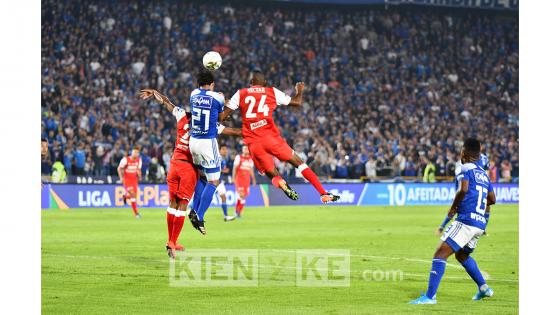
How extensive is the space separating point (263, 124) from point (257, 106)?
1.14 feet

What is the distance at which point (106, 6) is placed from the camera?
4516cm

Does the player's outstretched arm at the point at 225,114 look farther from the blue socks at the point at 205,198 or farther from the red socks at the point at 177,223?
the red socks at the point at 177,223

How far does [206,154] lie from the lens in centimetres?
1405

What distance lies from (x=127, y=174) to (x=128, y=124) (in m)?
8.00

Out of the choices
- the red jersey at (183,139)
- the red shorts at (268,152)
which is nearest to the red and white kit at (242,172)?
the red jersey at (183,139)

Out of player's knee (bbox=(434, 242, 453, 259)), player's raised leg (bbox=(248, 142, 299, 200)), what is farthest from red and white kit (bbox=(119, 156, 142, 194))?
player's knee (bbox=(434, 242, 453, 259))

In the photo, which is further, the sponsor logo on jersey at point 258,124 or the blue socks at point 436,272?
the sponsor logo on jersey at point 258,124

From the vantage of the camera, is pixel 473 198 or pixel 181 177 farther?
pixel 181 177

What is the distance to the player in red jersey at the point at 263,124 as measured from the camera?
45.6 ft

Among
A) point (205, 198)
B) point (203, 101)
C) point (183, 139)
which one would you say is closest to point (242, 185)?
point (183, 139)

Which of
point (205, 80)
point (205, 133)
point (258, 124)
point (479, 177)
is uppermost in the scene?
point (205, 80)

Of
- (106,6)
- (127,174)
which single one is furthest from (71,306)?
(106,6)

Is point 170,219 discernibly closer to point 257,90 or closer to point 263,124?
point 263,124
